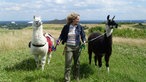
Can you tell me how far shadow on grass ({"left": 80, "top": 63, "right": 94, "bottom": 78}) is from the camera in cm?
1021

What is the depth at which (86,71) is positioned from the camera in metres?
10.9

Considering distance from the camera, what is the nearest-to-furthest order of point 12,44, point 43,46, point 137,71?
point 43,46, point 137,71, point 12,44

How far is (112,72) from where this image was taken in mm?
11141

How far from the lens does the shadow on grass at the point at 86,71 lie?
1021cm

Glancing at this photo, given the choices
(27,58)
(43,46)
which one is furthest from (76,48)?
(27,58)

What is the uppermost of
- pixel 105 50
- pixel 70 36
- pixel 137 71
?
pixel 70 36

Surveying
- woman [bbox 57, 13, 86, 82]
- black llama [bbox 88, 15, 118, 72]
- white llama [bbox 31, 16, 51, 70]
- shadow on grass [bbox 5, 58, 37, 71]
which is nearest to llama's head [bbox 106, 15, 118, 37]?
black llama [bbox 88, 15, 118, 72]

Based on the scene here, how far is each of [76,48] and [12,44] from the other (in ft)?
33.4

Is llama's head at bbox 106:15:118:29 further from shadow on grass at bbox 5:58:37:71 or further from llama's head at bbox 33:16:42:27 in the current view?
Result: shadow on grass at bbox 5:58:37:71

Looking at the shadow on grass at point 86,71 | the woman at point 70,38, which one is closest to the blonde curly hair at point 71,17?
the woman at point 70,38

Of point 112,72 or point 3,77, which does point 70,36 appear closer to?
point 3,77

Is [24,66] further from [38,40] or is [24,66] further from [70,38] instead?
[70,38]

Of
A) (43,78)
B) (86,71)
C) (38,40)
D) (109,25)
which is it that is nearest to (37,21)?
(38,40)

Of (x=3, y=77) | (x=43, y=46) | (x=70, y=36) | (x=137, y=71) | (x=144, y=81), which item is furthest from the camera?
(x=137, y=71)
